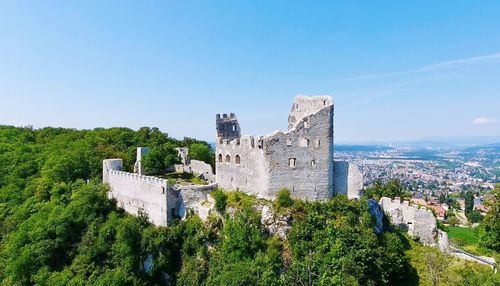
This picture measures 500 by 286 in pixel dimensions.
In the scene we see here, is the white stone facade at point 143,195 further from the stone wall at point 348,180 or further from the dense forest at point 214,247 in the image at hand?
the stone wall at point 348,180

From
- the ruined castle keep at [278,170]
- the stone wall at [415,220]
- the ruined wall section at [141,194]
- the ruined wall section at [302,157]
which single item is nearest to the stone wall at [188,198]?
the ruined castle keep at [278,170]

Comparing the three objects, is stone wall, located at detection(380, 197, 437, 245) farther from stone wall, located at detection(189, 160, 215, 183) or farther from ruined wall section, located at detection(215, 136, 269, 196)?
stone wall, located at detection(189, 160, 215, 183)

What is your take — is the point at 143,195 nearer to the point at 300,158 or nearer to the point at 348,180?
the point at 300,158

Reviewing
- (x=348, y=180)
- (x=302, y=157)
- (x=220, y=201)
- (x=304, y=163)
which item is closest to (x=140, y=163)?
(x=220, y=201)

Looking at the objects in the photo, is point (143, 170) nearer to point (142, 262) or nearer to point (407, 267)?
point (142, 262)

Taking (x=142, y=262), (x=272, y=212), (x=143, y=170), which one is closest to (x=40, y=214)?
(x=143, y=170)

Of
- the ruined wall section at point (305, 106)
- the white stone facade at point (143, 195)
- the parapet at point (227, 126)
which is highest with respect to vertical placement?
the ruined wall section at point (305, 106)

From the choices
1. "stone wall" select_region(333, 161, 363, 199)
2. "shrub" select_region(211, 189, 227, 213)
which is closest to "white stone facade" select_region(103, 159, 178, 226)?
"shrub" select_region(211, 189, 227, 213)
